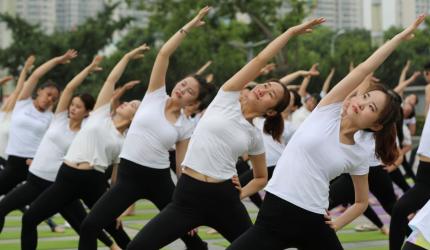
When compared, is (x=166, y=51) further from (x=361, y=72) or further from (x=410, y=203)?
(x=410, y=203)

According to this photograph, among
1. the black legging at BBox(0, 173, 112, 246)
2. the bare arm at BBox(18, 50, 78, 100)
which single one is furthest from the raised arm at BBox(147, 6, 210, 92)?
the black legging at BBox(0, 173, 112, 246)

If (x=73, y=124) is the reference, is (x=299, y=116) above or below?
below

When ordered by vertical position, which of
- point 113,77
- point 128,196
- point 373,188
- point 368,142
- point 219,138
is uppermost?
point 219,138

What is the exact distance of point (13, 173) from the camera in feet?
33.7

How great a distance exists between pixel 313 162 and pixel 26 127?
6039mm

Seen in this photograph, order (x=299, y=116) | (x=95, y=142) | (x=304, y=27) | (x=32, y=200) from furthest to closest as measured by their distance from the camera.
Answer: (x=299, y=116) < (x=32, y=200) < (x=95, y=142) < (x=304, y=27)

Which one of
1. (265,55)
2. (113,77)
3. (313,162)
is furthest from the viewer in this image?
(113,77)

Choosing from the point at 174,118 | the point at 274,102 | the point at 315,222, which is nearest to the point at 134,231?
the point at 174,118

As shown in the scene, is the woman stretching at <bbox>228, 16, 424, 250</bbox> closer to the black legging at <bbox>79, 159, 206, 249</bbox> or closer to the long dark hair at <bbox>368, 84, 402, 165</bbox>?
the long dark hair at <bbox>368, 84, 402, 165</bbox>

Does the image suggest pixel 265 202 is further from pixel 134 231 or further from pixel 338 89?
pixel 134 231

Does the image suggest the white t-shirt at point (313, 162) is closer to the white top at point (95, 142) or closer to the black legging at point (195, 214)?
the black legging at point (195, 214)

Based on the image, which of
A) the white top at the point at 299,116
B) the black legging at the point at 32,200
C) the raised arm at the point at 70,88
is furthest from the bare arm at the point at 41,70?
the white top at the point at 299,116

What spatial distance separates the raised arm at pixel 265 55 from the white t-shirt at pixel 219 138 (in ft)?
0.26

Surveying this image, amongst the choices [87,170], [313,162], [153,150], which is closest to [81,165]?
[87,170]
